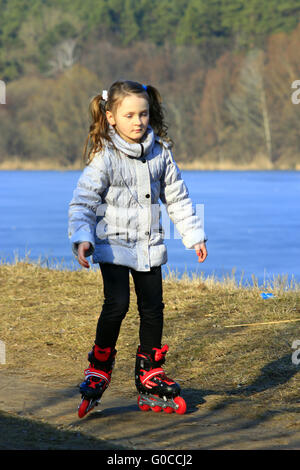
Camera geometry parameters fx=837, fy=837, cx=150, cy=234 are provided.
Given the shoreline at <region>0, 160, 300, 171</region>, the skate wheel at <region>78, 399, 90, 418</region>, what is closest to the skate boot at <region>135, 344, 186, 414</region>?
the skate wheel at <region>78, 399, 90, 418</region>

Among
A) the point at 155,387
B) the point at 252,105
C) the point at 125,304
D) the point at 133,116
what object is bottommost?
the point at 155,387

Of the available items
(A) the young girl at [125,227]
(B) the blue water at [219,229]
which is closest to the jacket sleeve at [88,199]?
(A) the young girl at [125,227]

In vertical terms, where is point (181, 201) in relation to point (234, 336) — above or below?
above

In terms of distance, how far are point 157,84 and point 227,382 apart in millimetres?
53930

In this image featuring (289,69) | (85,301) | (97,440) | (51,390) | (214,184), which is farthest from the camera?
(289,69)

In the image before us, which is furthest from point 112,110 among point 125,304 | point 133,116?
point 125,304

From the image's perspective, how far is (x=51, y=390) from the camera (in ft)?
15.6

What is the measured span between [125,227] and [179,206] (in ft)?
1.17

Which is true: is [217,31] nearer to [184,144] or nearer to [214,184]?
[184,144]

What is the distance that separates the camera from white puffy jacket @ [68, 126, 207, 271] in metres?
4.11

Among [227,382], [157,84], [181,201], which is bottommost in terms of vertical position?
[227,382]

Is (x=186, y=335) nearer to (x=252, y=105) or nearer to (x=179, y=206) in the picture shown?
(x=179, y=206)

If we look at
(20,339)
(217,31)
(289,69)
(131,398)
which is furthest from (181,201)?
(217,31)

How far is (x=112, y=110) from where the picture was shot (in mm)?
4273
